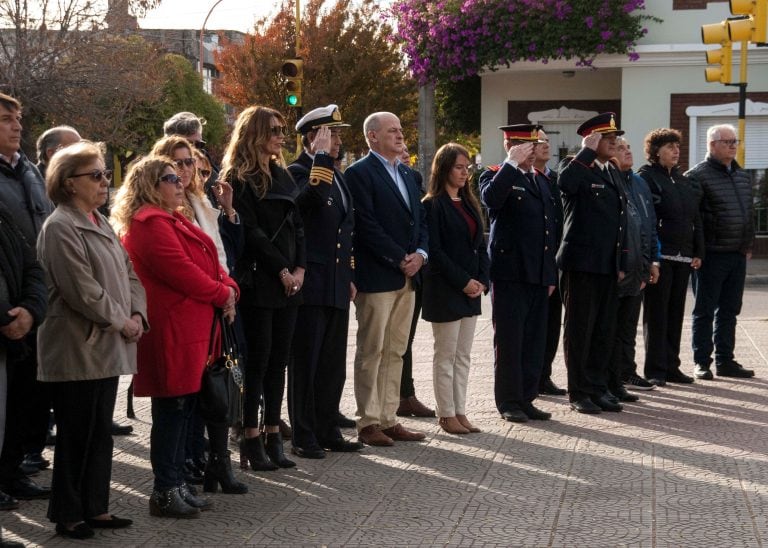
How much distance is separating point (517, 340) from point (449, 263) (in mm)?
869

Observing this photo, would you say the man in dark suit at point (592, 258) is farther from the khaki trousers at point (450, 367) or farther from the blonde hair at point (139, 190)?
the blonde hair at point (139, 190)

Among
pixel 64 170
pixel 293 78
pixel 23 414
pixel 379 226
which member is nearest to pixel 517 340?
pixel 379 226

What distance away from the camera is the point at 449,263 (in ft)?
28.5

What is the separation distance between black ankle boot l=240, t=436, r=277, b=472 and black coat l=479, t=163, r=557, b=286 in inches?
99.8

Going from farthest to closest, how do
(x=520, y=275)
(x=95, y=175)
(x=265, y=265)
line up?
1. (x=520, y=275)
2. (x=265, y=265)
3. (x=95, y=175)

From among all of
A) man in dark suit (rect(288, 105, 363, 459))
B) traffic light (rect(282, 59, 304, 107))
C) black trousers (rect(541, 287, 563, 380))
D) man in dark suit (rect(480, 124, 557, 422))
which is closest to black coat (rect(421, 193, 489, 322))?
man in dark suit (rect(480, 124, 557, 422))

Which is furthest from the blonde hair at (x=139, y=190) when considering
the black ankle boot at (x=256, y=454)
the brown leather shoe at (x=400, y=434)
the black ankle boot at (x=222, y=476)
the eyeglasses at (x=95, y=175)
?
the brown leather shoe at (x=400, y=434)

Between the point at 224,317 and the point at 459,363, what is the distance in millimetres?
2633

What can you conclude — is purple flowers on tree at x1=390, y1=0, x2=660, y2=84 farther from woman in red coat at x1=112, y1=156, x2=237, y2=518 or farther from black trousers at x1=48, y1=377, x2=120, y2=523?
black trousers at x1=48, y1=377, x2=120, y2=523

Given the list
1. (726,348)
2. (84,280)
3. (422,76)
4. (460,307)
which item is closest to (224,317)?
(84,280)

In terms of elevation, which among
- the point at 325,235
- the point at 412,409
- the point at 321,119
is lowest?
the point at 412,409

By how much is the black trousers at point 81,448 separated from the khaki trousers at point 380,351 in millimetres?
2509

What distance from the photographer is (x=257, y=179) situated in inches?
293

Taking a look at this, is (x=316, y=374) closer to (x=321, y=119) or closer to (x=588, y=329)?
(x=321, y=119)
